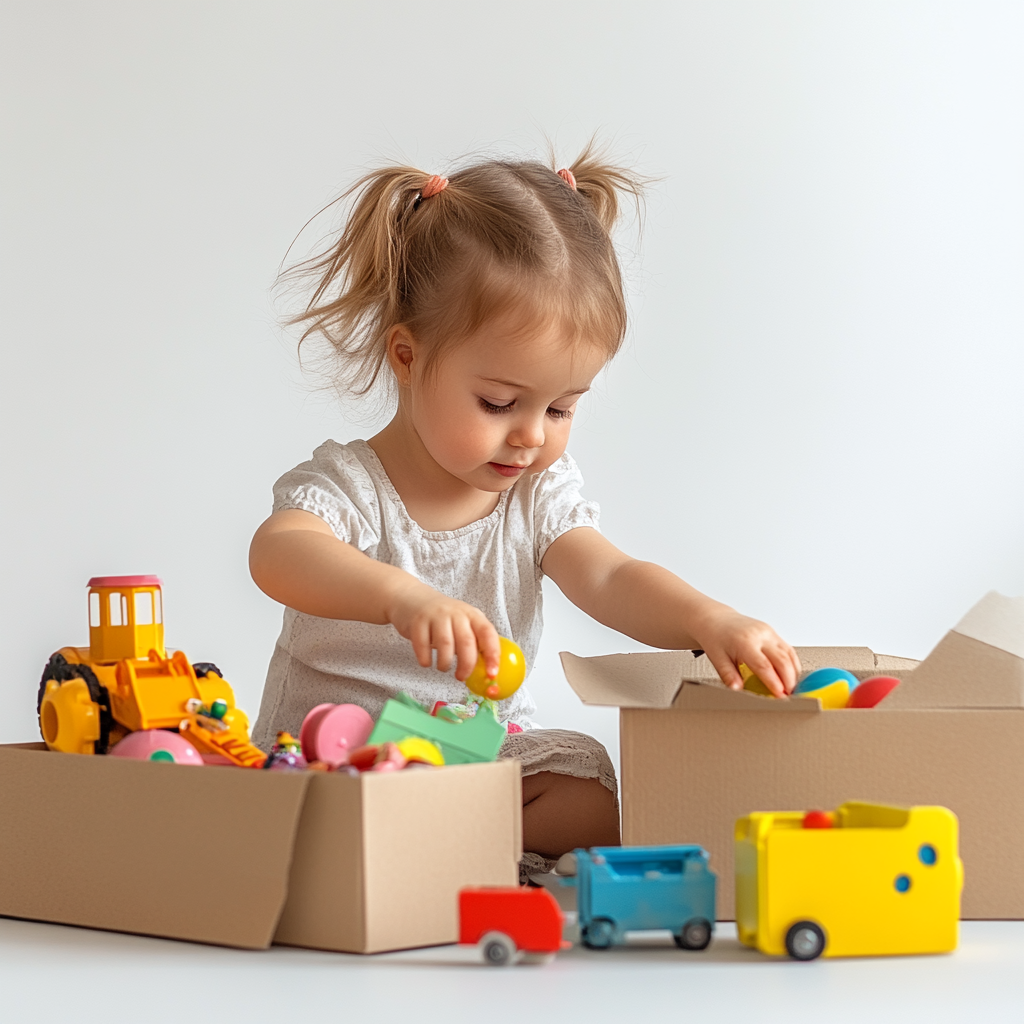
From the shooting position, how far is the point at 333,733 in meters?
0.96

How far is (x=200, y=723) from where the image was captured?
101 centimetres

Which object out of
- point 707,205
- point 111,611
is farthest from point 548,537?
point 707,205

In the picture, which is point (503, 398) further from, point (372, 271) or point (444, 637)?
point (444, 637)

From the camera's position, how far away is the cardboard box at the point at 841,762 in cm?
94

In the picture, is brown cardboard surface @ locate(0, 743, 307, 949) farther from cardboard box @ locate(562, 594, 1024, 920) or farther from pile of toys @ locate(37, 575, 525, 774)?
cardboard box @ locate(562, 594, 1024, 920)

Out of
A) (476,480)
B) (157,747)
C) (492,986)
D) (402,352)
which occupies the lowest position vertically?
(492,986)

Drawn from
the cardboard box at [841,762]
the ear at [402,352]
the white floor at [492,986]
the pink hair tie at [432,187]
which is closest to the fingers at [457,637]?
the cardboard box at [841,762]

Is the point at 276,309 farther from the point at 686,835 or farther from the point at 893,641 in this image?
the point at 686,835

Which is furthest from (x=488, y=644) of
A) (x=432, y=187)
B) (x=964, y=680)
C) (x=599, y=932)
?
(x=432, y=187)

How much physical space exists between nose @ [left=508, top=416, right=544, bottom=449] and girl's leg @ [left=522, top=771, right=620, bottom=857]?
0.31 metres

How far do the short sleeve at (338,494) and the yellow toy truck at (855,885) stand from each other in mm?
644

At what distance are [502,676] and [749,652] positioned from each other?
0.23 meters

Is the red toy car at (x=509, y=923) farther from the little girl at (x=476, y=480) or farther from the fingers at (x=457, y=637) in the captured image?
the little girl at (x=476, y=480)

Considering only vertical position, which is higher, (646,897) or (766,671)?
(766,671)
